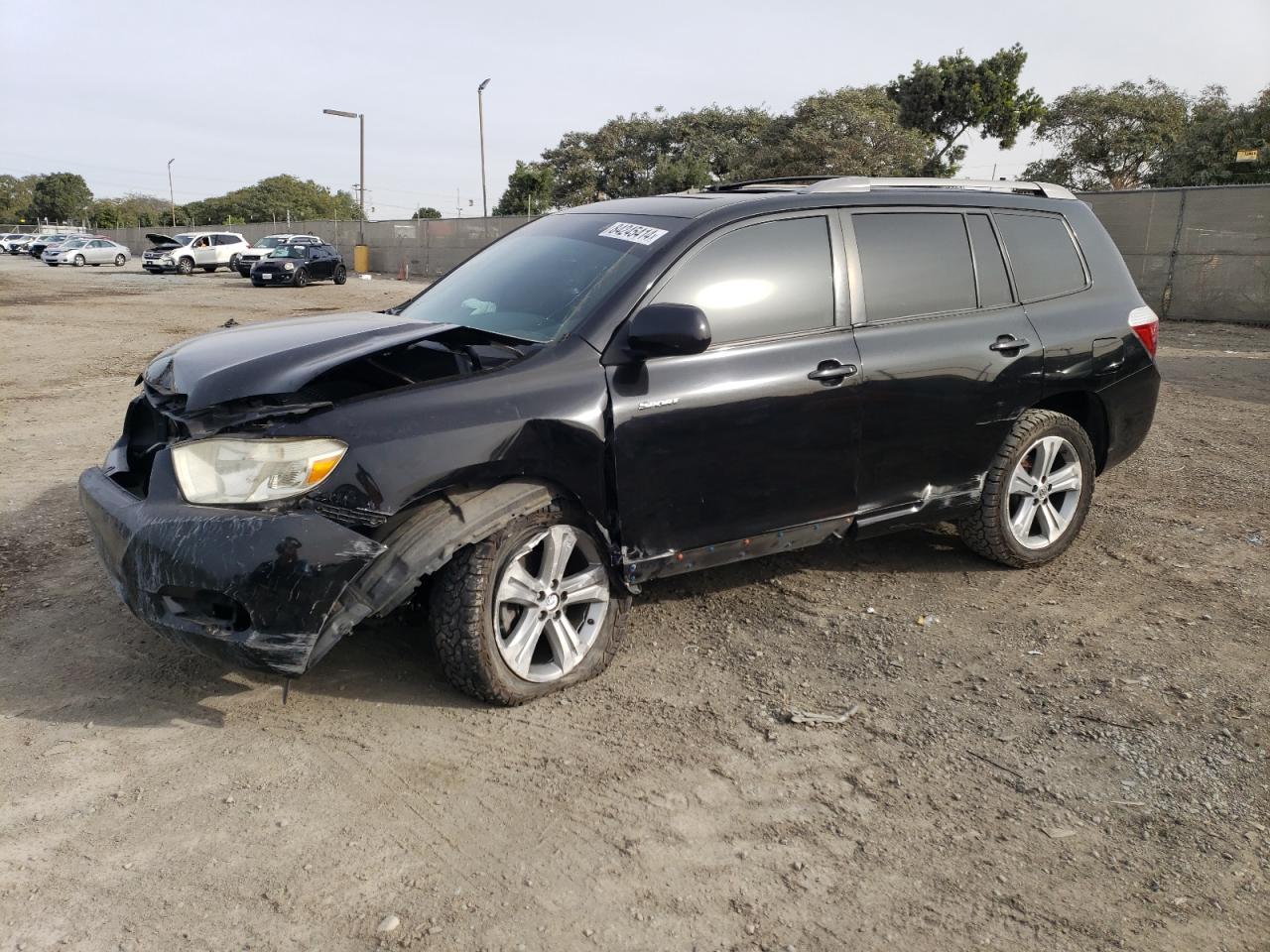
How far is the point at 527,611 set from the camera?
11.0 feet

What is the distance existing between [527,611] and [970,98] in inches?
1749

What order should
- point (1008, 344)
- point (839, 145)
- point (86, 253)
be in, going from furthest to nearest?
point (86, 253), point (839, 145), point (1008, 344)

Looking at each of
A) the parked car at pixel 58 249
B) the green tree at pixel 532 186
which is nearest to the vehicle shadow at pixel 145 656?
the green tree at pixel 532 186

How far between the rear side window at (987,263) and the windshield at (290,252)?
26876mm

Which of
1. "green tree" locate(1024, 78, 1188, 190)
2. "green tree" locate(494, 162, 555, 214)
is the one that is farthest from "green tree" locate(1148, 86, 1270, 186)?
"green tree" locate(494, 162, 555, 214)

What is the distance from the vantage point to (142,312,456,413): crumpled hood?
3.14 m

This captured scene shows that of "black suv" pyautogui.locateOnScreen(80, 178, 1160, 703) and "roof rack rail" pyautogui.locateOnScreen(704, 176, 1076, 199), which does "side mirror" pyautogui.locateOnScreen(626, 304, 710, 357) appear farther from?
"roof rack rail" pyautogui.locateOnScreen(704, 176, 1076, 199)

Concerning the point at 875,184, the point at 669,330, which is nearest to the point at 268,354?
the point at 669,330

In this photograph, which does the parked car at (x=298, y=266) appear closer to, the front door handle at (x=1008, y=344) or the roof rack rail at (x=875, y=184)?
the roof rack rail at (x=875, y=184)

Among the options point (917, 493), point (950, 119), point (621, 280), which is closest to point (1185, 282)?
point (917, 493)

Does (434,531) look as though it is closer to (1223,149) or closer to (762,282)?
(762,282)

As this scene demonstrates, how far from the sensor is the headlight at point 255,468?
2980mm

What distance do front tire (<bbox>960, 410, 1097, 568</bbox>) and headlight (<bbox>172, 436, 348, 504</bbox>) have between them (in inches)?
120

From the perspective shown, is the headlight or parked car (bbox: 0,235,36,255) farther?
parked car (bbox: 0,235,36,255)
